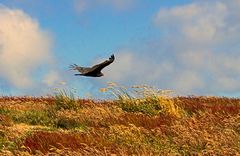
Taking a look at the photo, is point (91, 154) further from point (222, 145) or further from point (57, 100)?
point (57, 100)

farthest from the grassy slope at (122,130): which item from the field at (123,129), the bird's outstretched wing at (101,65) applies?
the bird's outstretched wing at (101,65)

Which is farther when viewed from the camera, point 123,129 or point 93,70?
point 93,70

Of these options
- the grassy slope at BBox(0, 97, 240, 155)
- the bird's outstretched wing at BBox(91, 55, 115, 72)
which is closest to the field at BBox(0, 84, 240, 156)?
the grassy slope at BBox(0, 97, 240, 155)

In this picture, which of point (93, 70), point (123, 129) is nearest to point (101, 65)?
point (93, 70)

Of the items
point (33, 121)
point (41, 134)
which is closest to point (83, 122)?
point (33, 121)

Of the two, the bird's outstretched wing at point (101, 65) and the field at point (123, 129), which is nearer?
the field at point (123, 129)

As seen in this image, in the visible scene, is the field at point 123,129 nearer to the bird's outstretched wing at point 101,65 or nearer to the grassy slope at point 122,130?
the grassy slope at point 122,130

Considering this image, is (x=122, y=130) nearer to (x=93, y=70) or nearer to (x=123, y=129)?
(x=123, y=129)

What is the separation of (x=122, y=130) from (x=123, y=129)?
0.06 metres

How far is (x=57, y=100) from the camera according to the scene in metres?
17.5

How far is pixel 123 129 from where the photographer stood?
10.0 meters

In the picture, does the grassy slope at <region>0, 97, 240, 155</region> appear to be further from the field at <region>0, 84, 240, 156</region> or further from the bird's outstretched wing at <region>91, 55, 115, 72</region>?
the bird's outstretched wing at <region>91, 55, 115, 72</region>

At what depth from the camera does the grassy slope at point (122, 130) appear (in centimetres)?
816

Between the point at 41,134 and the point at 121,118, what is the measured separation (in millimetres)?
3123
